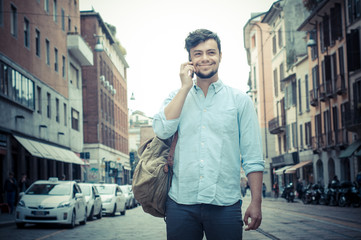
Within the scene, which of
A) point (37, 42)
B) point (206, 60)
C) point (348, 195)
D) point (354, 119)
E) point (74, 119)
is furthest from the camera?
point (74, 119)

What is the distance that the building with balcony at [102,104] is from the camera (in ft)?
185

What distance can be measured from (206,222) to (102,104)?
188 ft

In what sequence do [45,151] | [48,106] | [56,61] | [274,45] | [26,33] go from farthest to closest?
[274,45] < [56,61] < [48,106] < [45,151] < [26,33]

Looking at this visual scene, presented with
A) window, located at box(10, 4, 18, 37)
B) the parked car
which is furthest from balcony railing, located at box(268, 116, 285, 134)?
window, located at box(10, 4, 18, 37)

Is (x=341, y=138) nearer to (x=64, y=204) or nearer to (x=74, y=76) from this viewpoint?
(x=74, y=76)

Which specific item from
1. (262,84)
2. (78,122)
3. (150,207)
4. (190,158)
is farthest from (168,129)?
(262,84)

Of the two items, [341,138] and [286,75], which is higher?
[286,75]

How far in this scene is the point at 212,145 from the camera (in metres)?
3.44

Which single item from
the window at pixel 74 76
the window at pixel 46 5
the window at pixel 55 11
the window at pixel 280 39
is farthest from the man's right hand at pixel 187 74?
the window at pixel 280 39

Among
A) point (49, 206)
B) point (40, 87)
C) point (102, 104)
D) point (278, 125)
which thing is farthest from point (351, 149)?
point (102, 104)

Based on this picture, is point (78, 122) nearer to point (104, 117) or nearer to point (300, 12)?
point (104, 117)

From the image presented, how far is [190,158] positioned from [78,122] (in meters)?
44.2

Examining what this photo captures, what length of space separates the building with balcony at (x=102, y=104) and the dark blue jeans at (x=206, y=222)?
147 feet

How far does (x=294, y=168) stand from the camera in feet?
161
